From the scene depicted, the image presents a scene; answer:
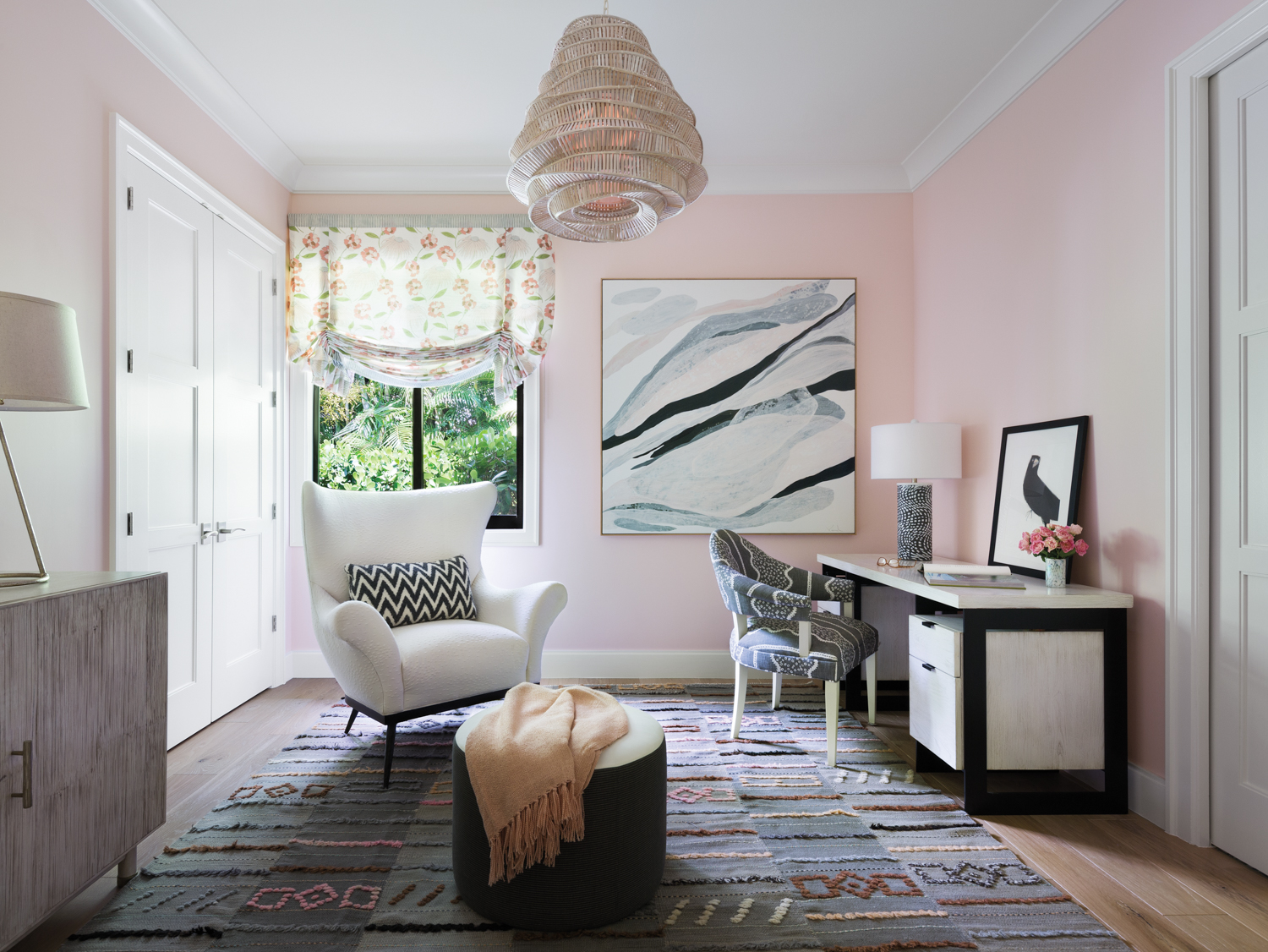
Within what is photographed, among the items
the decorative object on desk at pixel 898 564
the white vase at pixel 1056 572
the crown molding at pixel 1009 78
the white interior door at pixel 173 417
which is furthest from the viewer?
the decorative object on desk at pixel 898 564

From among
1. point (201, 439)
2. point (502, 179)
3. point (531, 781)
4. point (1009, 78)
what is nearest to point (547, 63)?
point (502, 179)

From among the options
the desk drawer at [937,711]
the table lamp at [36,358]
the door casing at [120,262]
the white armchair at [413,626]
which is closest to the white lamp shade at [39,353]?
the table lamp at [36,358]

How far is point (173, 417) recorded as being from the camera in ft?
9.70

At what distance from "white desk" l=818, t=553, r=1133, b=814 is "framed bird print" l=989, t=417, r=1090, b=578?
1.31ft

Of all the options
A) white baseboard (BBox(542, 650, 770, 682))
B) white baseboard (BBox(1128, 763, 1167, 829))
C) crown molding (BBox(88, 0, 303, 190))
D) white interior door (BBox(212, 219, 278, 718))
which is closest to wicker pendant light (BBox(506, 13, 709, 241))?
crown molding (BBox(88, 0, 303, 190))

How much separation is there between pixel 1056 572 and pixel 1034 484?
477 millimetres

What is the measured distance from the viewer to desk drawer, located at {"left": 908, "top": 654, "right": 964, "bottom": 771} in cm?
233

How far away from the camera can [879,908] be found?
1806 mm

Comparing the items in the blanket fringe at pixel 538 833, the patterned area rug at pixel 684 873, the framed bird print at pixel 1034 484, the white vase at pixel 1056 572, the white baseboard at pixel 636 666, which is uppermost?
the framed bird print at pixel 1034 484

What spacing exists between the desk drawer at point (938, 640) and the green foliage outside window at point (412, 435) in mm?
2239

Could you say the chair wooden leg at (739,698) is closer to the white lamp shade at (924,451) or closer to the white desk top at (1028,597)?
the white desk top at (1028,597)

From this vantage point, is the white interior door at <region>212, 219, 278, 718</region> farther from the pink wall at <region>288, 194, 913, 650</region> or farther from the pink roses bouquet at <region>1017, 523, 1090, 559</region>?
the pink roses bouquet at <region>1017, 523, 1090, 559</region>

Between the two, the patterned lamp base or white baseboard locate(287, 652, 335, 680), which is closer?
the patterned lamp base

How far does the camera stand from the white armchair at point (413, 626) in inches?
101
